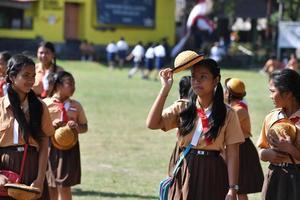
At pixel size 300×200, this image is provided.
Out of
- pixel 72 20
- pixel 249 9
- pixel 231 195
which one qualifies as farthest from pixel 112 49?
pixel 231 195

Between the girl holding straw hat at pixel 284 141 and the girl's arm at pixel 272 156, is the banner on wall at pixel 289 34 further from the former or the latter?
the girl's arm at pixel 272 156

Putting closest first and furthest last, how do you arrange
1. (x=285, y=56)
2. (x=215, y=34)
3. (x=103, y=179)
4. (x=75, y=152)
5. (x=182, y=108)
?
(x=182, y=108), (x=75, y=152), (x=103, y=179), (x=285, y=56), (x=215, y=34)

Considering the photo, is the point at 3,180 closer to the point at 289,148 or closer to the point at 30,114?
the point at 30,114

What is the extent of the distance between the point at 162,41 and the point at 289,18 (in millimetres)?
Result: 7341

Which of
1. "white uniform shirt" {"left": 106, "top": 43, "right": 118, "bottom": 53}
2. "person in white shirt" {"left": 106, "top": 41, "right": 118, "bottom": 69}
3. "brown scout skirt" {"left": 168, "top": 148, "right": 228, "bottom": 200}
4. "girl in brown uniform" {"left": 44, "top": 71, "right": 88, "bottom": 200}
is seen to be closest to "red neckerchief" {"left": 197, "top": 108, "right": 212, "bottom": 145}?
"brown scout skirt" {"left": 168, "top": 148, "right": 228, "bottom": 200}

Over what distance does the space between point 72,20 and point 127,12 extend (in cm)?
351

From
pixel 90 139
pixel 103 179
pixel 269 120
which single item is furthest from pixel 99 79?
pixel 269 120

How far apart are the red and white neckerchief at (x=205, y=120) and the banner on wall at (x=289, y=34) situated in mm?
32291

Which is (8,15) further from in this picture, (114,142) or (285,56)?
(114,142)

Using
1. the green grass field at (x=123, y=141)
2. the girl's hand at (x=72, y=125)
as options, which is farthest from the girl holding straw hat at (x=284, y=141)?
the green grass field at (x=123, y=141)

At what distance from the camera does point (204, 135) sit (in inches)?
214

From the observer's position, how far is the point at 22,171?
18.3 feet

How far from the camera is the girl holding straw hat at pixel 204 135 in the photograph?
541cm

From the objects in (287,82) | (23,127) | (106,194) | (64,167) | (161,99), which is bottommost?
(106,194)
